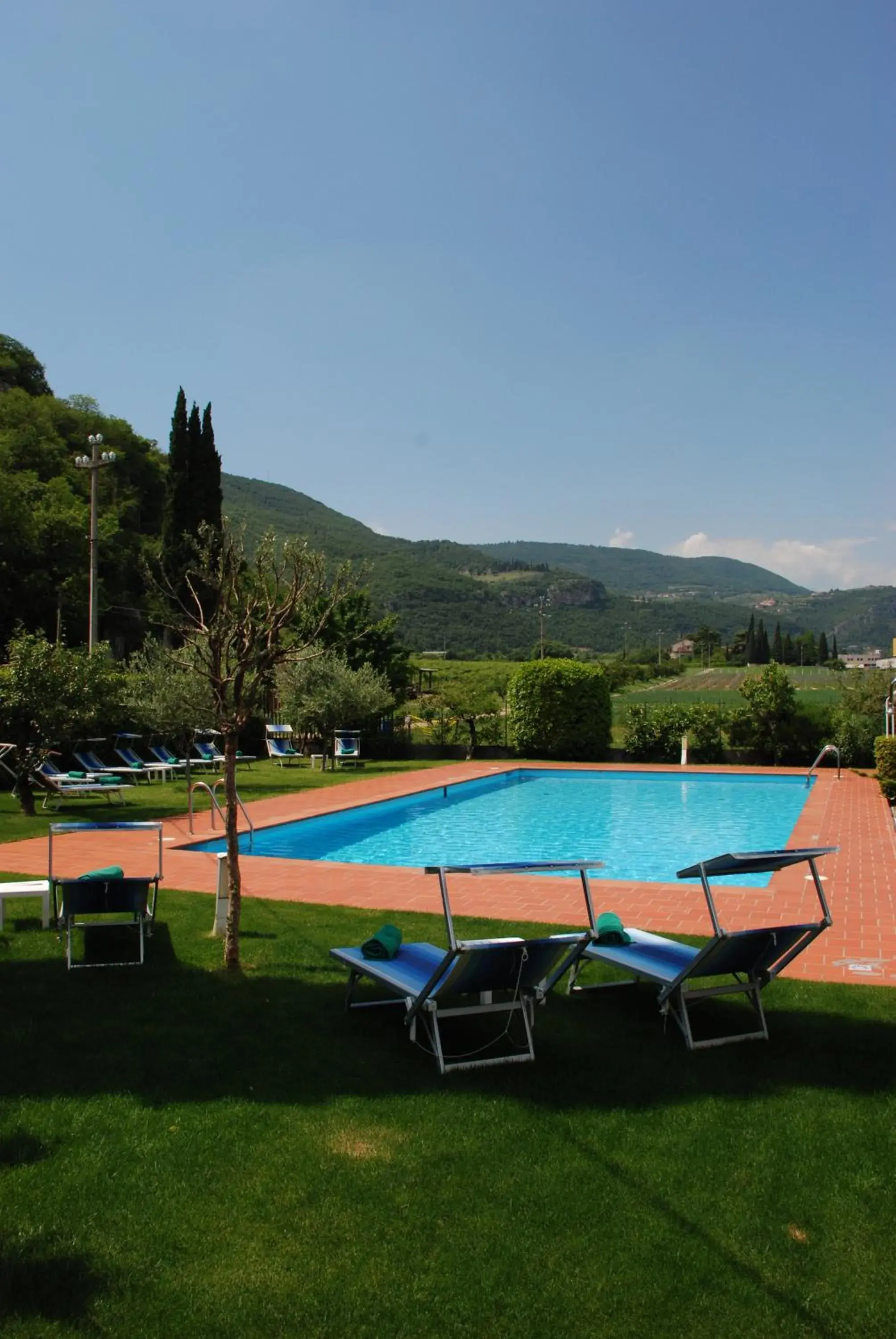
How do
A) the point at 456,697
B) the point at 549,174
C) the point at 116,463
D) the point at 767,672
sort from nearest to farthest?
1. the point at 549,174
2. the point at 767,672
3. the point at 456,697
4. the point at 116,463

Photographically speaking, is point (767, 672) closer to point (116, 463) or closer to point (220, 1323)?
point (220, 1323)

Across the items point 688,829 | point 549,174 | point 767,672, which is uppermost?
point 549,174

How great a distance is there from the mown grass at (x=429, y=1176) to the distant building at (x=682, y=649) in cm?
10182

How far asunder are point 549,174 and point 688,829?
9840 millimetres

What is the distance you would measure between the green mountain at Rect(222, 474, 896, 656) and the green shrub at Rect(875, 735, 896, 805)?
46484 millimetres

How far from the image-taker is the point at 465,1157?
314 cm

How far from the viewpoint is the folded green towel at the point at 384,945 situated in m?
4.68

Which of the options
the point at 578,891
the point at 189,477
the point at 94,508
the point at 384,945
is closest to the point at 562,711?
the point at 94,508

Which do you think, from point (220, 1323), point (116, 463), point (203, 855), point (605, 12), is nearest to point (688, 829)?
point (203, 855)

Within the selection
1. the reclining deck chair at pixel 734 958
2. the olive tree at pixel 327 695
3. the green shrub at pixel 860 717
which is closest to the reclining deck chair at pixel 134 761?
the olive tree at pixel 327 695

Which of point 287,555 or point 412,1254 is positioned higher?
point 287,555

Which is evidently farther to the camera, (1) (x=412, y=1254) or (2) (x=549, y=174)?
(2) (x=549, y=174)

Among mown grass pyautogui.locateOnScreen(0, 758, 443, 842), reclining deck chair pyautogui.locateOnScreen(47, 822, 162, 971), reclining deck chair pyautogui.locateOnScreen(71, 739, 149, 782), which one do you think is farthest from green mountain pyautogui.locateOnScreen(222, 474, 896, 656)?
reclining deck chair pyautogui.locateOnScreen(47, 822, 162, 971)

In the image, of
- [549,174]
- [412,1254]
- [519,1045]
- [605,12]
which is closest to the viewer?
[412,1254]
